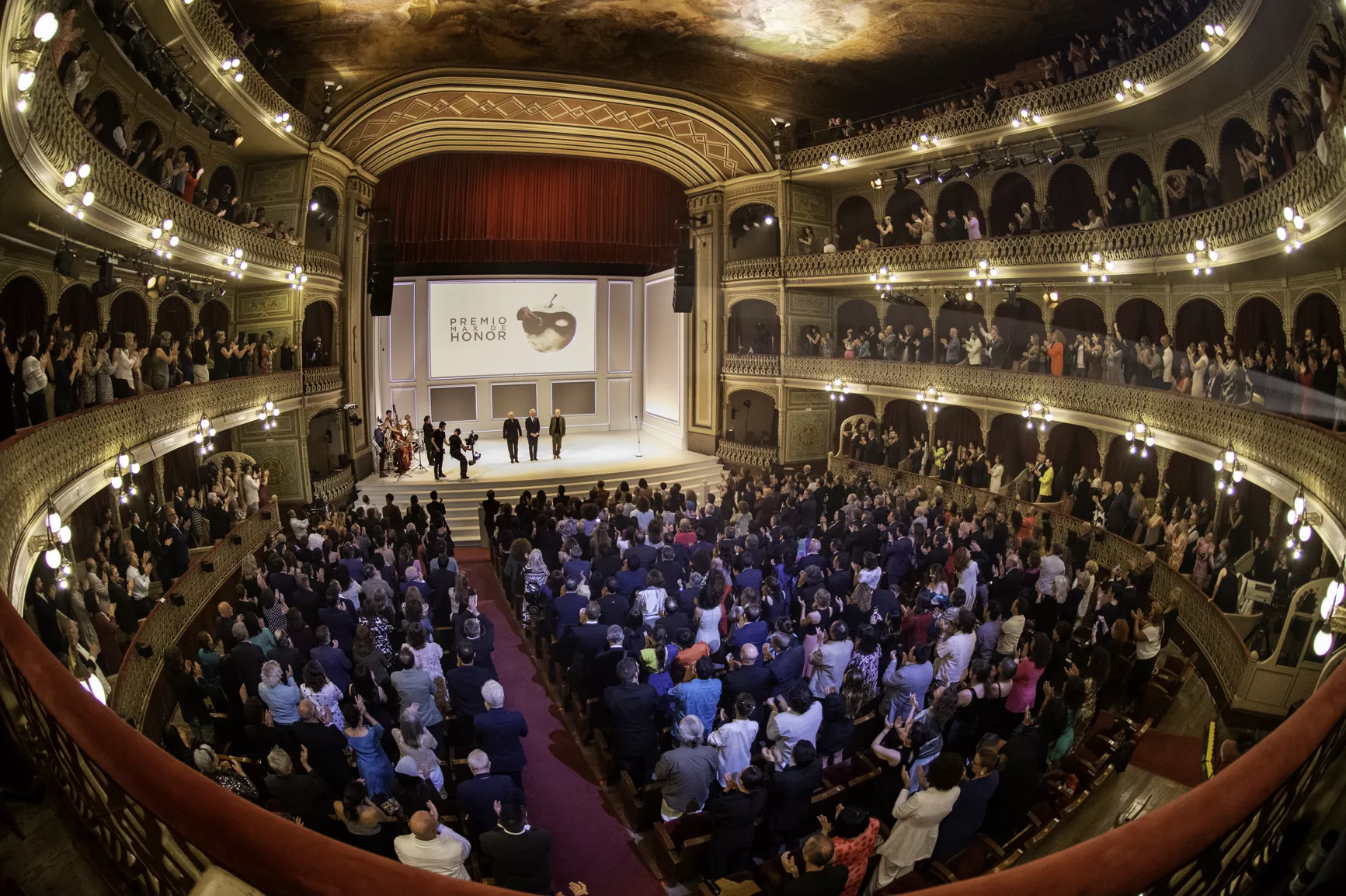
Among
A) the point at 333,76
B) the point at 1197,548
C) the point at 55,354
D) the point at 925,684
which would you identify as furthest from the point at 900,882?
the point at 333,76

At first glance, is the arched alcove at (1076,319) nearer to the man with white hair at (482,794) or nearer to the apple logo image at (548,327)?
the apple logo image at (548,327)

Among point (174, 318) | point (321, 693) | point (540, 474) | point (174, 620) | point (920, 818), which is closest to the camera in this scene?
point (920, 818)

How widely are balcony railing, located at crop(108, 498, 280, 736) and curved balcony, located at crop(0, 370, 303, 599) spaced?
1.75 metres

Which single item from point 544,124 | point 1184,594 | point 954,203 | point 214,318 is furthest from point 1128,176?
point 214,318

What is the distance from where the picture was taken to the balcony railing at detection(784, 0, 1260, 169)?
12140mm

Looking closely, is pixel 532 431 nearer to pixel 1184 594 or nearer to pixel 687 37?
pixel 687 37

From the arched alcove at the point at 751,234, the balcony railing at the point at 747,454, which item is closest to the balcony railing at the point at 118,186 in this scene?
the balcony railing at the point at 747,454

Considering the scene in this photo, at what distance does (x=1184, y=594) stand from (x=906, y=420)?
37.0 ft

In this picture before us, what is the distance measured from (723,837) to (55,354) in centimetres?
984

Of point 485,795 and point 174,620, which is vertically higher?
point 485,795

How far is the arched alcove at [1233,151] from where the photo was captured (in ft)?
49.4

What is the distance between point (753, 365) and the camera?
80.4 ft

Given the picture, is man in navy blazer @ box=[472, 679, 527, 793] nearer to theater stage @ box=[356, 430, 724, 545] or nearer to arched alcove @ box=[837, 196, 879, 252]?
theater stage @ box=[356, 430, 724, 545]

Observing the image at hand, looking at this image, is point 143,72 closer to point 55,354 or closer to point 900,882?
point 55,354
